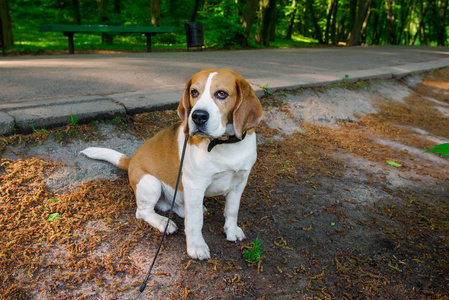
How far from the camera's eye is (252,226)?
10.2ft

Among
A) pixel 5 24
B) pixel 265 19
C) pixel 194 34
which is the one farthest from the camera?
pixel 265 19

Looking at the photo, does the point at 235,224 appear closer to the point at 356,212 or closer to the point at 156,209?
the point at 156,209

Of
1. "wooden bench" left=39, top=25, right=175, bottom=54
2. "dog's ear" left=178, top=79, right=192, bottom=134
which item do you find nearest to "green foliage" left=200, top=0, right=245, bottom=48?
"wooden bench" left=39, top=25, right=175, bottom=54

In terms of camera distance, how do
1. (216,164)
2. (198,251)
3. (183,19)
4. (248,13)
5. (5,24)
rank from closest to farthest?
(216,164) < (198,251) < (5,24) < (248,13) < (183,19)

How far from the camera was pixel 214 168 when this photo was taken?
2.48 meters

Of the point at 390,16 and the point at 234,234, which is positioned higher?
the point at 390,16

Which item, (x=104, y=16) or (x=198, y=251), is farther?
(x=104, y=16)

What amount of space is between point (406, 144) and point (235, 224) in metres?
3.96

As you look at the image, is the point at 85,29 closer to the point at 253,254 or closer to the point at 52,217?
the point at 52,217

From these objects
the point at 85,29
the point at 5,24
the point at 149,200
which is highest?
the point at 5,24

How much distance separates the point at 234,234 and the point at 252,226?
298 mm

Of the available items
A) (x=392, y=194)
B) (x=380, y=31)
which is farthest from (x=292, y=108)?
(x=380, y=31)

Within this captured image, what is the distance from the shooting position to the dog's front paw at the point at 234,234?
287cm

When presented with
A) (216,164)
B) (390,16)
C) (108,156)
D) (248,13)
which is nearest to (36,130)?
(108,156)
